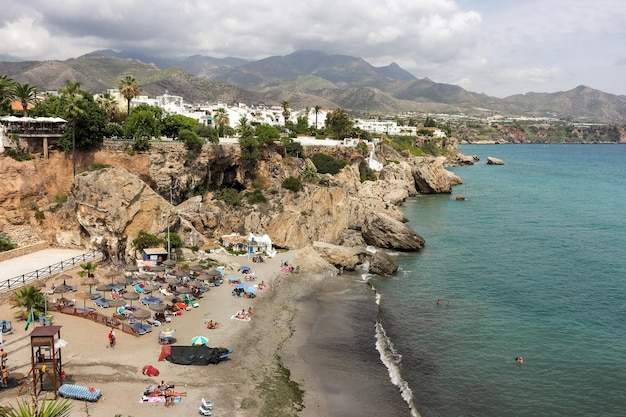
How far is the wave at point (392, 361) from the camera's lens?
24250 millimetres

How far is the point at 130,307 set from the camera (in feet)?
102

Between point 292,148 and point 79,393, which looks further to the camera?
point 292,148

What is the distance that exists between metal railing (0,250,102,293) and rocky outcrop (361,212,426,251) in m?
30.8

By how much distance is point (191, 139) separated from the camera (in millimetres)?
54625

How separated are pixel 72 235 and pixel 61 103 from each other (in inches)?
784

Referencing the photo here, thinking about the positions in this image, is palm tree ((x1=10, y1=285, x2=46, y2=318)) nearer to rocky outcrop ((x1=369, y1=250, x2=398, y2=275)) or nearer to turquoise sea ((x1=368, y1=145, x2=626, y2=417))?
turquoise sea ((x1=368, y1=145, x2=626, y2=417))

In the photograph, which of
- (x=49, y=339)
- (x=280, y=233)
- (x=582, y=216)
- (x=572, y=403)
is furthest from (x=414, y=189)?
(x=49, y=339)

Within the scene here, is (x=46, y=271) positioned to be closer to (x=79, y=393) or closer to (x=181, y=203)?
(x=79, y=393)

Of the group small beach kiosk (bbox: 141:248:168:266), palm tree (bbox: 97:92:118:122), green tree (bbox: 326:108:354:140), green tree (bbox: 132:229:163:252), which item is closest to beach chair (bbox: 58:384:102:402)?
small beach kiosk (bbox: 141:248:168:266)

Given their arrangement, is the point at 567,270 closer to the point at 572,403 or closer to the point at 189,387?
the point at 572,403

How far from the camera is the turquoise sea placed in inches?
985

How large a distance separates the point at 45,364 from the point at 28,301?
966 cm

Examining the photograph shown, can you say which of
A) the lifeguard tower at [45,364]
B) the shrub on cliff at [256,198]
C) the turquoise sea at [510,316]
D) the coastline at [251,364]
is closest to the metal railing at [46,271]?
the coastline at [251,364]

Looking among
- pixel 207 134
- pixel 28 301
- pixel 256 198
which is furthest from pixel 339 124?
pixel 28 301
